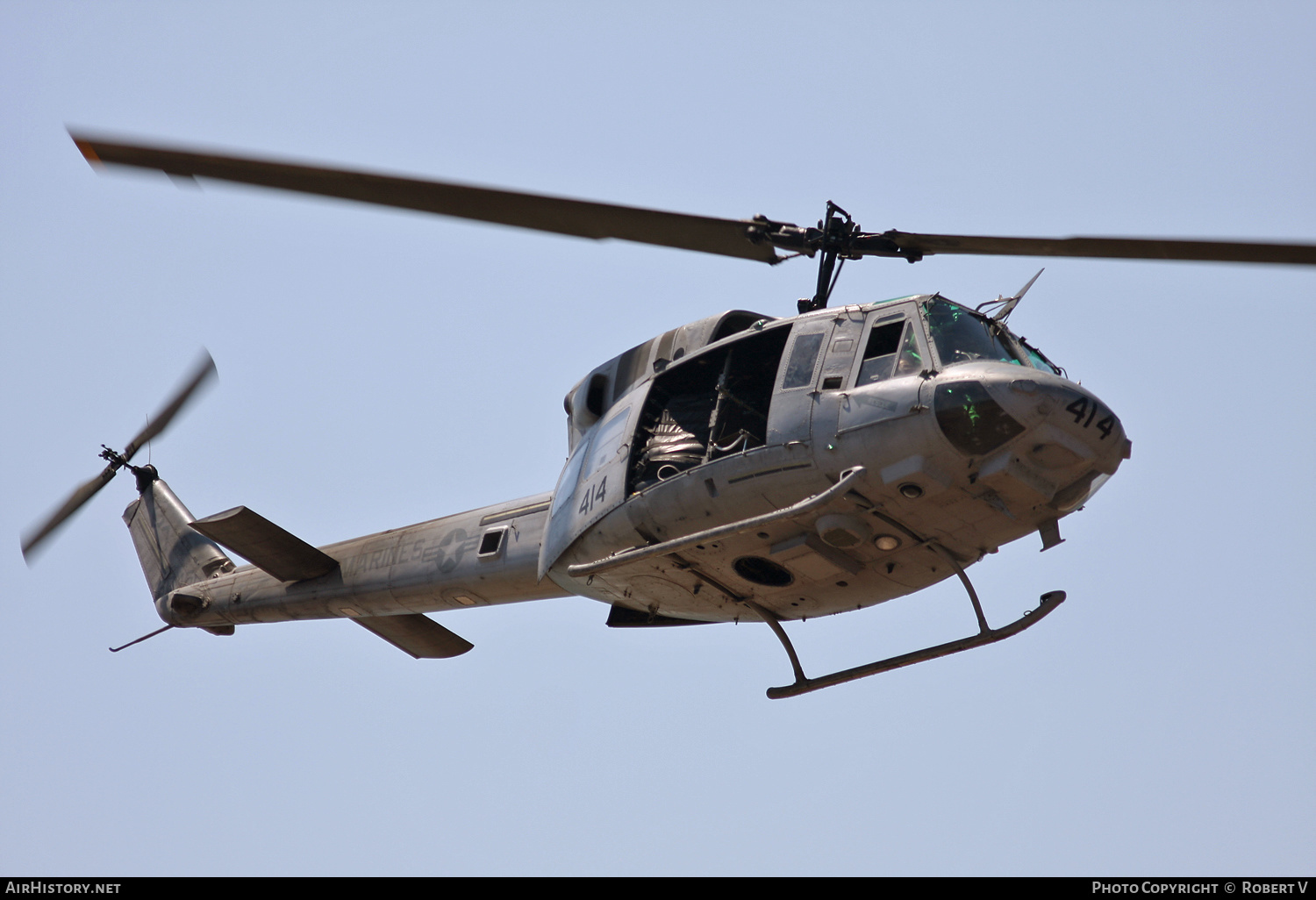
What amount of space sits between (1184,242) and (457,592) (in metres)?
8.72

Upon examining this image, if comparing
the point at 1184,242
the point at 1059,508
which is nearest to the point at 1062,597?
the point at 1059,508

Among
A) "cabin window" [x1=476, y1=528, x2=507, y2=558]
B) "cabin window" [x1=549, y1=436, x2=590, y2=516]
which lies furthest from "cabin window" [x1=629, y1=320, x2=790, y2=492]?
"cabin window" [x1=476, y1=528, x2=507, y2=558]

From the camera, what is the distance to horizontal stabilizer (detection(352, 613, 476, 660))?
1758 centimetres

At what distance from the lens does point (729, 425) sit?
1225 cm

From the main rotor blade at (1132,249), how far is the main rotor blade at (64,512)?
1467 centimetres

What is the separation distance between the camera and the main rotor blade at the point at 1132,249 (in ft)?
34.1

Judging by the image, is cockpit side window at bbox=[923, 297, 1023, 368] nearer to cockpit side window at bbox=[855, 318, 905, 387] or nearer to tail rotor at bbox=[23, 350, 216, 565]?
cockpit side window at bbox=[855, 318, 905, 387]

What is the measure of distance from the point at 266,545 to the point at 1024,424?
33.4 feet

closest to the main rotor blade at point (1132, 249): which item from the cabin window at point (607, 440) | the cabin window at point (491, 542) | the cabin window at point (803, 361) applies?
the cabin window at point (803, 361)

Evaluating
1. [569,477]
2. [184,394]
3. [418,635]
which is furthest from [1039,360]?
[184,394]

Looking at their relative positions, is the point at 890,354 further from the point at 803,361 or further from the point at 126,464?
the point at 126,464

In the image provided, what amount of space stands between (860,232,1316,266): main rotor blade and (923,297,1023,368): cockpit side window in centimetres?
80

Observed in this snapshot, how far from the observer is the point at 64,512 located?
20.8 m
